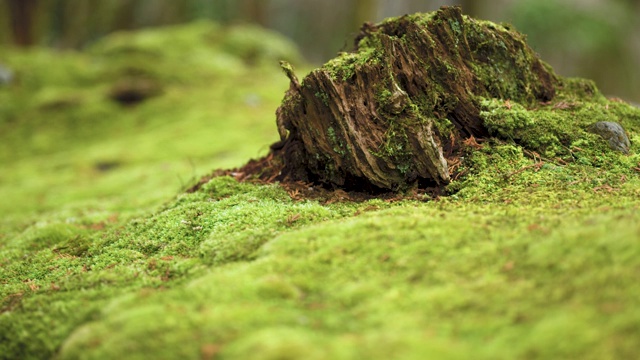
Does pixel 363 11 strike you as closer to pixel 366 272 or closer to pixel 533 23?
pixel 366 272

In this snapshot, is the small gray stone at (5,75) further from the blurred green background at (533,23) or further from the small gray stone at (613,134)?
the small gray stone at (613,134)

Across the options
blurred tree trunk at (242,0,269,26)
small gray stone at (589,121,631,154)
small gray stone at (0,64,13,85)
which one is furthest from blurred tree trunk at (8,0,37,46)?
small gray stone at (589,121,631,154)

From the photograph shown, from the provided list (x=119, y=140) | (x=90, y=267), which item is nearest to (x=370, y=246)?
(x=90, y=267)

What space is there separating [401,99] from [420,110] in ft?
1.30

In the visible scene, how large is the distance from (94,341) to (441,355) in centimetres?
304

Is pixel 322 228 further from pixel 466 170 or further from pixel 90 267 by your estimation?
pixel 90 267

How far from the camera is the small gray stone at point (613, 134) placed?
7207 millimetres

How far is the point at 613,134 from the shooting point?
24.0ft

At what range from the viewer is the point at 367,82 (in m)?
7.13

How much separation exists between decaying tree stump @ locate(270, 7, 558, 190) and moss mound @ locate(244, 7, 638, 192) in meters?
0.01

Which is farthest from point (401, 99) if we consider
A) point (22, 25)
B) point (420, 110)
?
point (22, 25)

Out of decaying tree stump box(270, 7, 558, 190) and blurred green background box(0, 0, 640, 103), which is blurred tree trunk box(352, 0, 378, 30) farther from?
decaying tree stump box(270, 7, 558, 190)

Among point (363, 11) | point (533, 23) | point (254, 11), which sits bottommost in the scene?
point (363, 11)

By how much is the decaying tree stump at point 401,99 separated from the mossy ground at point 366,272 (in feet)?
1.90
